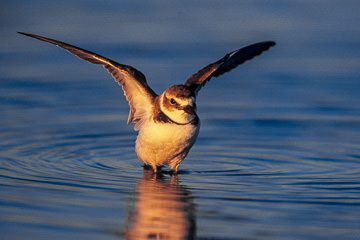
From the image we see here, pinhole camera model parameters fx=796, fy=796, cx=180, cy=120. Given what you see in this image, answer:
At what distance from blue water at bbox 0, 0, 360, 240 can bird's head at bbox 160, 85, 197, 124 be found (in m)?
0.76

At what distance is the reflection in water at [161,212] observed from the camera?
7.22 metres

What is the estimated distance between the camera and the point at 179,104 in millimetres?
9273

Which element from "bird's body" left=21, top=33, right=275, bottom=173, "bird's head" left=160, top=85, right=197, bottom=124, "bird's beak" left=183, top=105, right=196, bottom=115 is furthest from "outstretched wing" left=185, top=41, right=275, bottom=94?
"bird's beak" left=183, top=105, right=196, bottom=115

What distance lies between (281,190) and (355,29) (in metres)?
9.44

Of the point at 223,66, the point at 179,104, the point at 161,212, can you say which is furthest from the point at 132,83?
the point at 161,212

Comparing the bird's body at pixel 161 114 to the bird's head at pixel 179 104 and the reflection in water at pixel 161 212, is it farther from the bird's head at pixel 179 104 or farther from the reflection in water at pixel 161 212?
the reflection in water at pixel 161 212

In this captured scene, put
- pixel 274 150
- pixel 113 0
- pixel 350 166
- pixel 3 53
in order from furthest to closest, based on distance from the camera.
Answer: pixel 113 0, pixel 3 53, pixel 274 150, pixel 350 166

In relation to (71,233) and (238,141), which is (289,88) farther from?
(71,233)

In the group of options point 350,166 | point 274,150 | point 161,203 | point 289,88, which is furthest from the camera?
point 289,88

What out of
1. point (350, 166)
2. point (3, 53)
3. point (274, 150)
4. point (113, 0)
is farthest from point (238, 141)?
point (113, 0)

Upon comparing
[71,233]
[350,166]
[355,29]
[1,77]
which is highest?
[355,29]

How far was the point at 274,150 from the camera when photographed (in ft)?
36.0

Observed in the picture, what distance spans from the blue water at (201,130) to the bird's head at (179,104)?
76cm

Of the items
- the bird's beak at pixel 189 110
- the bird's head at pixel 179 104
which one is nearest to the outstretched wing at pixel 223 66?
the bird's head at pixel 179 104
